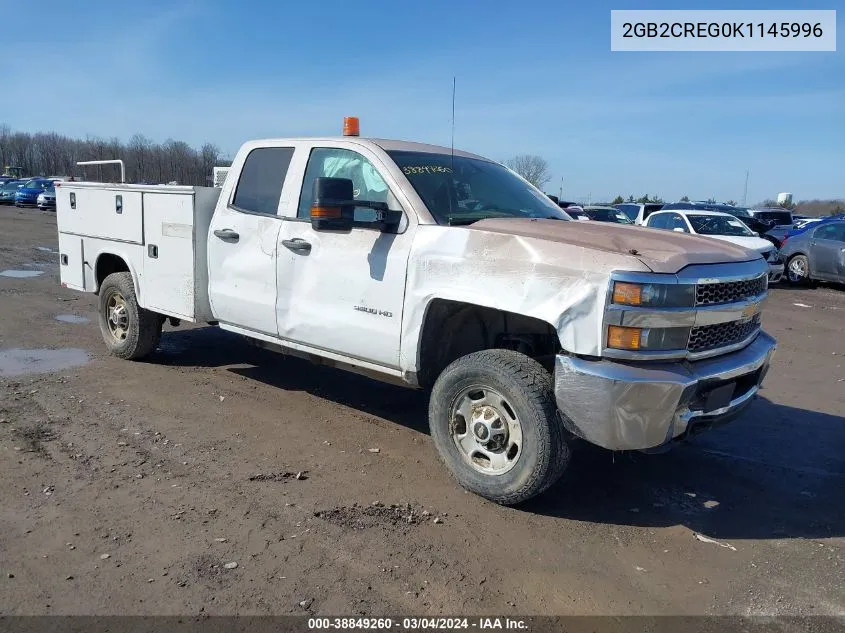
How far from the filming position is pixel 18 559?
331cm

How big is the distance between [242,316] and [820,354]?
7.01 meters

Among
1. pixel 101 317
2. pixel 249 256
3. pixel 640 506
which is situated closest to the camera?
pixel 640 506

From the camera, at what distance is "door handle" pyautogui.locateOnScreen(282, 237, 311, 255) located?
4.95 metres

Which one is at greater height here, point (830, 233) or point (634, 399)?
point (830, 233)

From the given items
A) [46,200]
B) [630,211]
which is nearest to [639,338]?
[630,211]

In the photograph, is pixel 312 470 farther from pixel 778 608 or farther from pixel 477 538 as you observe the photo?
pixel 778 608

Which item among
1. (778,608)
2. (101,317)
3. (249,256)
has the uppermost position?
(249,256)

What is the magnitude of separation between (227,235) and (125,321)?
206cm

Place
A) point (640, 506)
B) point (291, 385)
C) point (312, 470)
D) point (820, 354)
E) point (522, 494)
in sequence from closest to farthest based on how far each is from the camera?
1. point (522, 494)
2. point (640, 506)
3. point (312, 470)
4. point (291, 385)
5. point (820, 354)

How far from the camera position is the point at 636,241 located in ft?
12.8

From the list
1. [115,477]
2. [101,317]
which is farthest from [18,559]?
[101,317]

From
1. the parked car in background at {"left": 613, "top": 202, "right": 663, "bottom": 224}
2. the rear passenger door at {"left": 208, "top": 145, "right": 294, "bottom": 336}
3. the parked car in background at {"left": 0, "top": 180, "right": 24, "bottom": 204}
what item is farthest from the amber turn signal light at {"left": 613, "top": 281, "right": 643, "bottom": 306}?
the parked car in background at {"left": 0, "top": 180, "right": 24, "bottom": 204}

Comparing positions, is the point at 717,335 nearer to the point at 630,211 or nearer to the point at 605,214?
the point at 605,214

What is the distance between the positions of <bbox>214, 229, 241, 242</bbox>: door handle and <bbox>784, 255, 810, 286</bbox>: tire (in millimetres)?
14355
